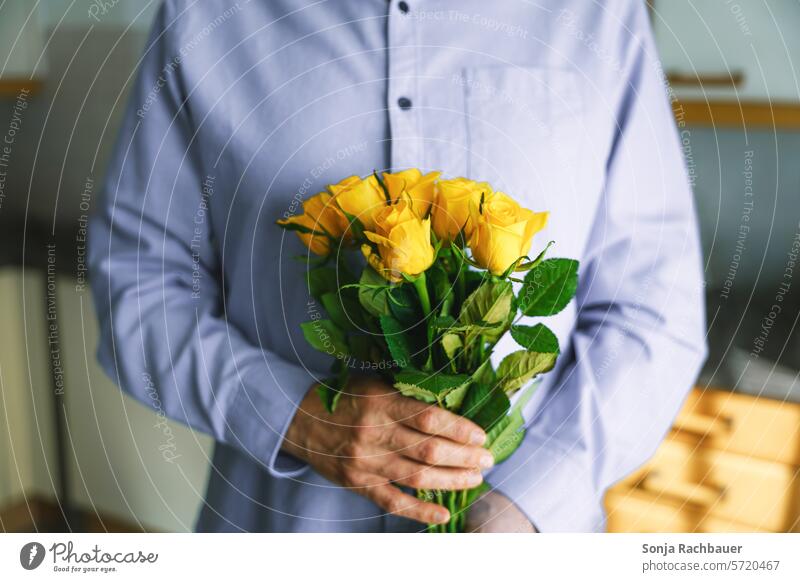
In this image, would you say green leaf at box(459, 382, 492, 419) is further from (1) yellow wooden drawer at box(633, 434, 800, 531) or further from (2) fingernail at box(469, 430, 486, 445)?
(1) yellow wooden drawer at box(633, 434, 800, 531)

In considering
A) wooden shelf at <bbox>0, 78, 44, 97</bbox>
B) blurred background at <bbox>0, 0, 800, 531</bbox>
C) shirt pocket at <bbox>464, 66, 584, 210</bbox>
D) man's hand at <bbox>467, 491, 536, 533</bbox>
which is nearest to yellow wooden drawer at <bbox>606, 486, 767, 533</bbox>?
blurred background at <bbox>0, 0, 800, 531</bbox>

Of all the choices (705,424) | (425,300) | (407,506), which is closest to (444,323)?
(425,300)

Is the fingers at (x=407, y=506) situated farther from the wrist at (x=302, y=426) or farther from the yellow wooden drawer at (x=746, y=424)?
the yellow wooden drawer at (x=746, y=424)

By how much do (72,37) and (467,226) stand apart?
269 millimetres

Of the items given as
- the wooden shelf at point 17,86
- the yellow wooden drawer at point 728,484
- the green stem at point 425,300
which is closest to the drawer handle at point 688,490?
the yellow wooden drawer at point 728,484

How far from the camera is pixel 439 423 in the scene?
31cm

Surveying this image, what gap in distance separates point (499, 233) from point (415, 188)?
4 cm

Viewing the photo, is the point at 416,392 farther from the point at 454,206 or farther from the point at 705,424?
the point at 705,424

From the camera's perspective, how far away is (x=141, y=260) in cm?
37

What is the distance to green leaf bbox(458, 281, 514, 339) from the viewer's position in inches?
10.6

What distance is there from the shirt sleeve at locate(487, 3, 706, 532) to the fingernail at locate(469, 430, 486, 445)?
6 centimetres

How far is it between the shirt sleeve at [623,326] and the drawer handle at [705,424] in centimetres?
8
